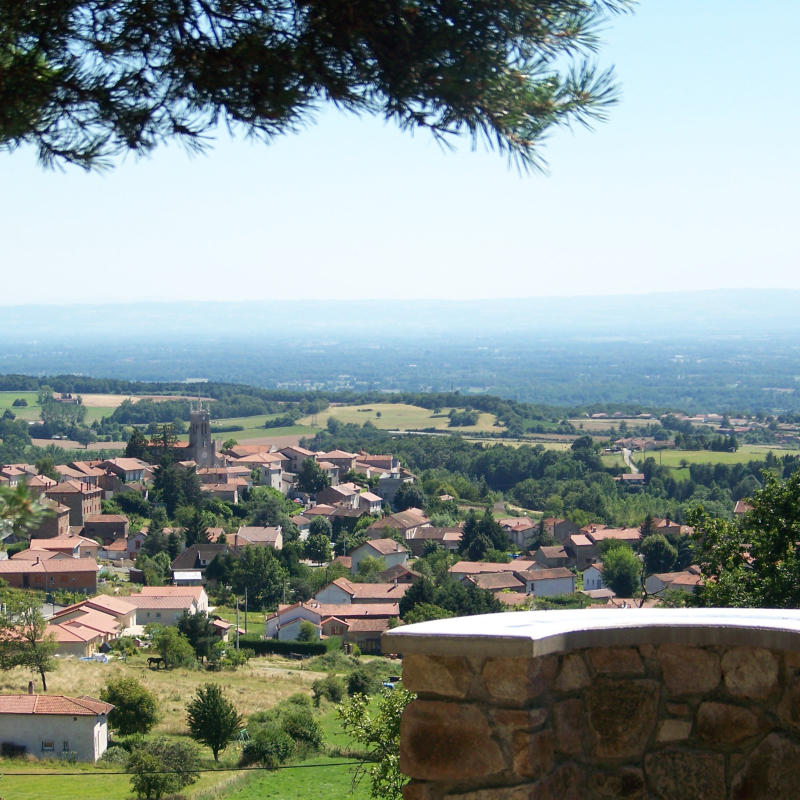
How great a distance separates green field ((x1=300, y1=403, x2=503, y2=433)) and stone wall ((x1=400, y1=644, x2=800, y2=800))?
89.8m

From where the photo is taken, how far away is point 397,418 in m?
104

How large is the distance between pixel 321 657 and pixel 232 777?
12742 mm

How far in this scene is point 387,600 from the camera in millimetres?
35906

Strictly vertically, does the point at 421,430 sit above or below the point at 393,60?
below

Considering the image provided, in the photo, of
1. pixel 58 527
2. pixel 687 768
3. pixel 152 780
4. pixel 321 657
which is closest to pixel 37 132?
pixel 687 768

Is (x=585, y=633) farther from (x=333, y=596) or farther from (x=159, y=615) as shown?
(x=333, y=596)

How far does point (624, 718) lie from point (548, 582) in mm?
37501

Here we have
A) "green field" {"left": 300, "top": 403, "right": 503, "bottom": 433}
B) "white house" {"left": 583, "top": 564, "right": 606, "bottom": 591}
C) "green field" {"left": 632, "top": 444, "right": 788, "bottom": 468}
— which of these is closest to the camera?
"white house" {"left": 583, "top": 564, "right": 606, "bottom": 591}

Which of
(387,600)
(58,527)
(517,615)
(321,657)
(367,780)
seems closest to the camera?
(517,615)

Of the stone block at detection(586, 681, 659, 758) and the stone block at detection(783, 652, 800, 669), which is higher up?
the stone block at detection(783, 652, 800, 669)

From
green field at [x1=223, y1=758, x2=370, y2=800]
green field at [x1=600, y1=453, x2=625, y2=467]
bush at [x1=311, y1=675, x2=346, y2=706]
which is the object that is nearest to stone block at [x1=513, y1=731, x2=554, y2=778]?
green field at [x1=223, y1=758, x2=370, y2=800]

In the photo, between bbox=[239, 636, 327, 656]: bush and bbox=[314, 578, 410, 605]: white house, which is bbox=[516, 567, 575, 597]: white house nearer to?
bbox=[314, 578, 410, 605]: white house

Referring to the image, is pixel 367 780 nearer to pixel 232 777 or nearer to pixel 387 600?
pixel 232 777

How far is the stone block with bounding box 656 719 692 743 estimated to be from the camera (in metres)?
2.25
